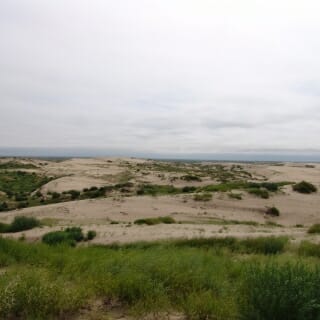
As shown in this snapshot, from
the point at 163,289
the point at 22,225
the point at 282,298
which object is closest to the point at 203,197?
the point at 22,225

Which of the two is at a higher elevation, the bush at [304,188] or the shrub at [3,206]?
the bush at [304,188]

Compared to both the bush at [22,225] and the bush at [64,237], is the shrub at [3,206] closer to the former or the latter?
the bush at [22,225]

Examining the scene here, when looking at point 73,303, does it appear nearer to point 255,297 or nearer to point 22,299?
point 22,299

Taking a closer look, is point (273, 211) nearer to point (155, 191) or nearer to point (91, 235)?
point (155, 191)

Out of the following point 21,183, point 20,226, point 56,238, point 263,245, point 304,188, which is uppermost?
point 263,245

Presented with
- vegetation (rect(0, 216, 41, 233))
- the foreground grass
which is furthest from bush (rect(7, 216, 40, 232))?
the foreground grass

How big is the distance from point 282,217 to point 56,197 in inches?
947

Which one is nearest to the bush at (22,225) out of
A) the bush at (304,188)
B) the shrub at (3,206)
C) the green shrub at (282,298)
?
the shrub at (3,206)

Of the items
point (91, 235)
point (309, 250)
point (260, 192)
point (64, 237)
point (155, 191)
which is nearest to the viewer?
point (309, 250)

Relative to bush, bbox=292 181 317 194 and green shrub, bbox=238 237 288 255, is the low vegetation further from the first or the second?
bush, bbox=292 181 317 194

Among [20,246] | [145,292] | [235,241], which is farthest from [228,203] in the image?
[145,292]

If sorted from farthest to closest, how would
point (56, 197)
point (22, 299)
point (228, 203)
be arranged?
point (56, 197) < point (228, 203) < point (22, 299)

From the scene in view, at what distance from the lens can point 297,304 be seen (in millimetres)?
4758

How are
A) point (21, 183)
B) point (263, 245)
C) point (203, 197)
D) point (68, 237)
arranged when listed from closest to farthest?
point (263, 245), point (68, 237), point (203, 197), point (21, 183)
